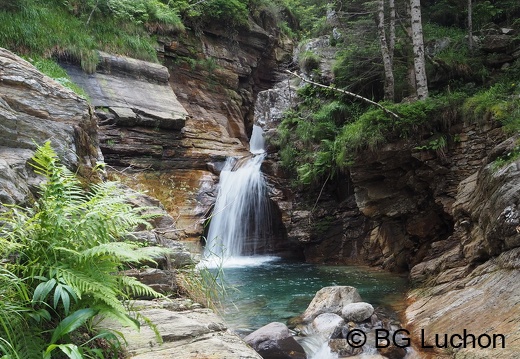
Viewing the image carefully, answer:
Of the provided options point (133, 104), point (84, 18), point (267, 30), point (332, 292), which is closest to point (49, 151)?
point (332, 292)

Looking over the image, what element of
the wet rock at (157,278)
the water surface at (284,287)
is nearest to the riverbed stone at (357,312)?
the water surface at (284,287)

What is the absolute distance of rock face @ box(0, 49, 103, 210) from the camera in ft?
13.3

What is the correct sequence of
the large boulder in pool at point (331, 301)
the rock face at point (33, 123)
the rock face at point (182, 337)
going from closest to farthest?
the rock face at point (182, 337) < the rock face at point (33, 123) < the large boulder in pool at point (331, 301)

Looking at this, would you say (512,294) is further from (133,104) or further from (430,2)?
(430,2)

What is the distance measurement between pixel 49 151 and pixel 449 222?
33.7 feet

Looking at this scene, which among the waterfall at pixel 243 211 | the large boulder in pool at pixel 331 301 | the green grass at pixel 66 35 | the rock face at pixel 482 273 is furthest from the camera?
the waterfall at pixel 243 211

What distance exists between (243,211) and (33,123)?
1077cm

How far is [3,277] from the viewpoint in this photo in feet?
7.51

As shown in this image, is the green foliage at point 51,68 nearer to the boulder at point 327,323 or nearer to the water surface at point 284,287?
the water surface at point 284,287

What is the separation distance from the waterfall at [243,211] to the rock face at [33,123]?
9.01m

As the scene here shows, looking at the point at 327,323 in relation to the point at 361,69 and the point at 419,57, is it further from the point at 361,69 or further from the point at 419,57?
the point at 361,69

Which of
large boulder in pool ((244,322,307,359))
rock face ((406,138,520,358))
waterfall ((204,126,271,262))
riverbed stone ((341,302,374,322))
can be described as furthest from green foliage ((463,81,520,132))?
waterfall ((204,126,271,262))

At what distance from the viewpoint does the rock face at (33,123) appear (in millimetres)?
4062

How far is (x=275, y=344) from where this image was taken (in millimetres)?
5734
